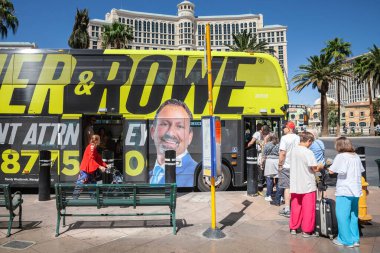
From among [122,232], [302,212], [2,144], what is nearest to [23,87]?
[2,144]

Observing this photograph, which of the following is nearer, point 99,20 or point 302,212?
point 302,212

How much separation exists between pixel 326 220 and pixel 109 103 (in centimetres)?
642

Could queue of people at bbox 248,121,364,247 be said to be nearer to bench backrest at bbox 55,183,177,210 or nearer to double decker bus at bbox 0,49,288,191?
bench backrest at bbox 55,183,177,210

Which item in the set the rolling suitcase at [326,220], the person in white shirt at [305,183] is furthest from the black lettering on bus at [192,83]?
the rolling suitcase at [326,220]

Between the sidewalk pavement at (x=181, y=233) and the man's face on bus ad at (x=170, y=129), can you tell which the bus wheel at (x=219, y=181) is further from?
the sidewalk pavement at (x=181, y=233)

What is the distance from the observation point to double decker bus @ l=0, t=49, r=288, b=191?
8.63 m

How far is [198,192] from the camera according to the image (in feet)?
29.3

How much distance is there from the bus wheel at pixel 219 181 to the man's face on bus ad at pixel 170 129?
42.3 inches

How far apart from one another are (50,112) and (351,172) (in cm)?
788

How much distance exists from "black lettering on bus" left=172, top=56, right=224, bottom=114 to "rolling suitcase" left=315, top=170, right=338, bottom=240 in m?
4.53

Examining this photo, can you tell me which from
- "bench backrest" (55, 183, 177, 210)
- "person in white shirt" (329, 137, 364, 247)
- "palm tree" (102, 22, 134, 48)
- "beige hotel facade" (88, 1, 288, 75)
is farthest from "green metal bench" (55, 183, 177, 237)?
"beige hotel facade" (88, 1, 288, 75)

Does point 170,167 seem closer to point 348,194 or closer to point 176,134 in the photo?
point 176,134

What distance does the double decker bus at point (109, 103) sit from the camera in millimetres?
8633

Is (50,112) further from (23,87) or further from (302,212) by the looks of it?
(302,212)
